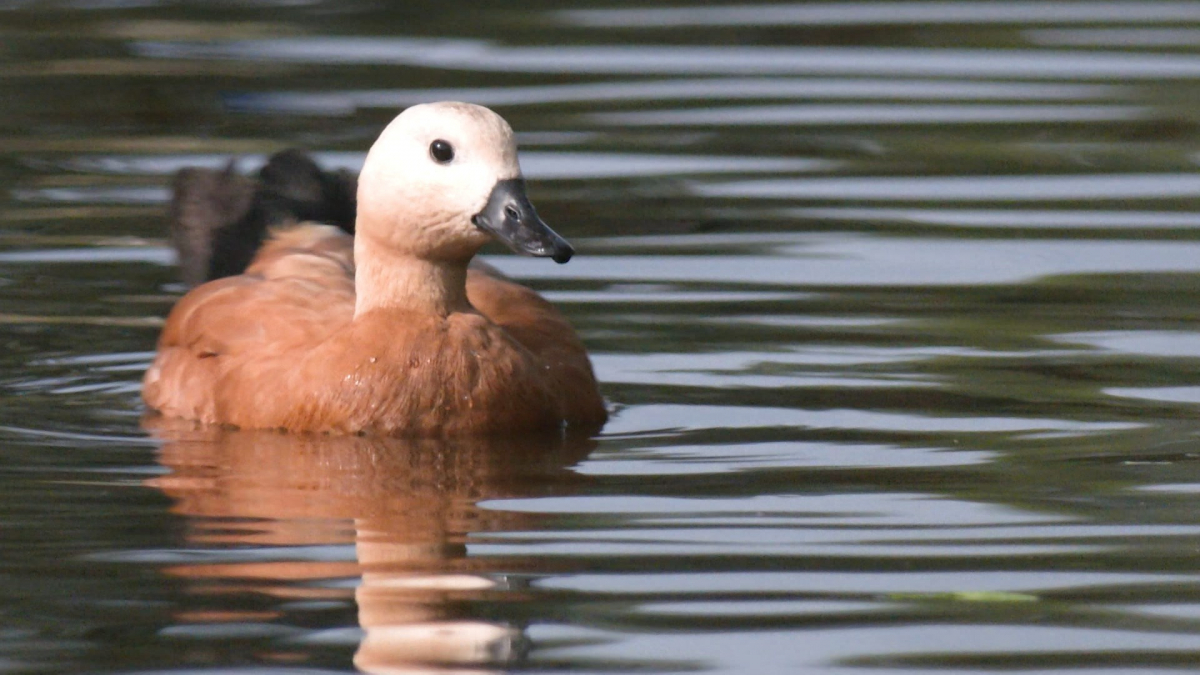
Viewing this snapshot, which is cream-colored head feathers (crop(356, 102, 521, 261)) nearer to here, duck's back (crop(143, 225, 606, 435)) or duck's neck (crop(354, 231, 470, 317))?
duck's neck (crop(354, 231, 470, 317))

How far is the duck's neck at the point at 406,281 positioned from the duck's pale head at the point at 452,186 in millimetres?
85

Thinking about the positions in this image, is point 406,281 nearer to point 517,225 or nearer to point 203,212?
point 517,225

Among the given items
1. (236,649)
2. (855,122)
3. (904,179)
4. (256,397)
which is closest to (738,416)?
(256,397)

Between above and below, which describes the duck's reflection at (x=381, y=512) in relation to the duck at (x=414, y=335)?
below

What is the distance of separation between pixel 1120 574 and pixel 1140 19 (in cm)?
1135

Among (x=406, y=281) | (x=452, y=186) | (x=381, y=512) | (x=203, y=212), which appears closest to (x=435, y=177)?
(x=452, y=186)

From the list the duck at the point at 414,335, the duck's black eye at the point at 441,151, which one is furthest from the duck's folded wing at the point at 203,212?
the duck's black eye at the point at 441,151

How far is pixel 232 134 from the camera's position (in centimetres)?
1341

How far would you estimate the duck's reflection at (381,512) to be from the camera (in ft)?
18.8

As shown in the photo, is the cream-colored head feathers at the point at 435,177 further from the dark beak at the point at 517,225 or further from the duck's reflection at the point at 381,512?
the duck's reflection at the point at 381,512

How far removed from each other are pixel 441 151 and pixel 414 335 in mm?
629

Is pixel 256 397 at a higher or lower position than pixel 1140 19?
lower

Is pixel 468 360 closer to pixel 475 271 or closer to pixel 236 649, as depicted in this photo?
pixel 475 271

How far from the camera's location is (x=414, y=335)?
26.6 ft
